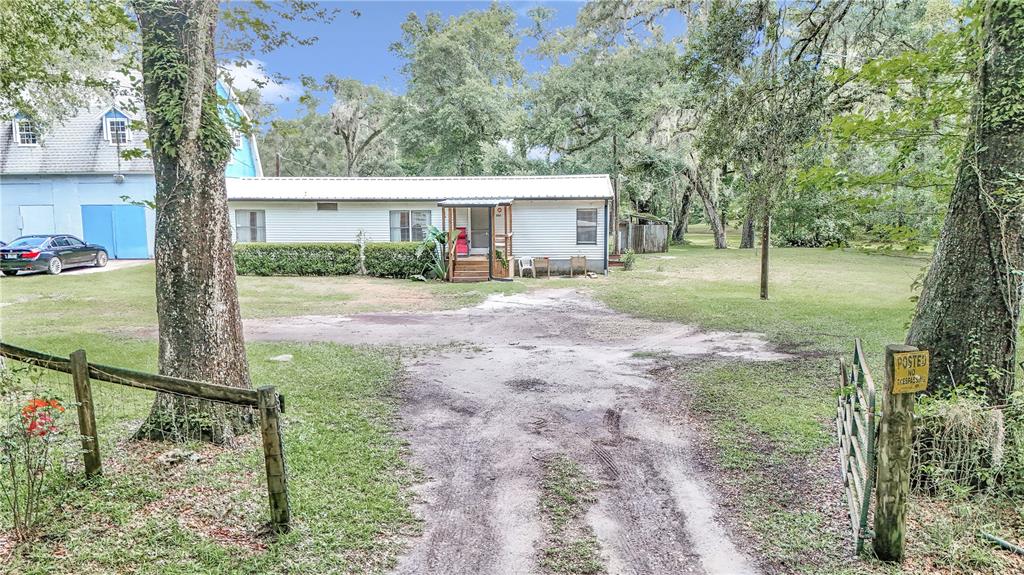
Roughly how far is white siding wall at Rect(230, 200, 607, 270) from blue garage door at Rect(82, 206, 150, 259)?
14.8ft

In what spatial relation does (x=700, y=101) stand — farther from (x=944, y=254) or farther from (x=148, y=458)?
(x=148, y=458)

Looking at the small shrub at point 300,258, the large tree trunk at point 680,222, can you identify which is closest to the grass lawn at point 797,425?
the small shrub at point 300,258

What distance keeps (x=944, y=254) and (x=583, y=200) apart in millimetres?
16079

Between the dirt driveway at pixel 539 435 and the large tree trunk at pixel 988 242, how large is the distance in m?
2.10

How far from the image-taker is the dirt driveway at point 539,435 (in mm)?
3668

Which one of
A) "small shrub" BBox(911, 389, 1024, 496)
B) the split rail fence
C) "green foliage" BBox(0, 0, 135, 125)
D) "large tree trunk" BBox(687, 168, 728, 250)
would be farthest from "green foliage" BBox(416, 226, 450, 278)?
the split rail fence

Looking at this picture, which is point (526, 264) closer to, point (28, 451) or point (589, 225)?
point (589, 225)

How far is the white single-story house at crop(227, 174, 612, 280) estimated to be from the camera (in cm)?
2069

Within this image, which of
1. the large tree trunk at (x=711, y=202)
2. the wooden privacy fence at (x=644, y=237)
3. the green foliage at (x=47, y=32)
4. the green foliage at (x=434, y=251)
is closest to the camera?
the green foliage at (x=47, y=32)

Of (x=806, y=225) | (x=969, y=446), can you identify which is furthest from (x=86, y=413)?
(x=806, y=225)

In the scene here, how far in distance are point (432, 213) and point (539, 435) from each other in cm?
1666

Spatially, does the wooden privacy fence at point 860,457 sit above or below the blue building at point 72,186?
below

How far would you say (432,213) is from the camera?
21.5m

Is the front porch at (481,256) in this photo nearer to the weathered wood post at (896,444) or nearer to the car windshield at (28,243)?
the car windshield at (28,243)
